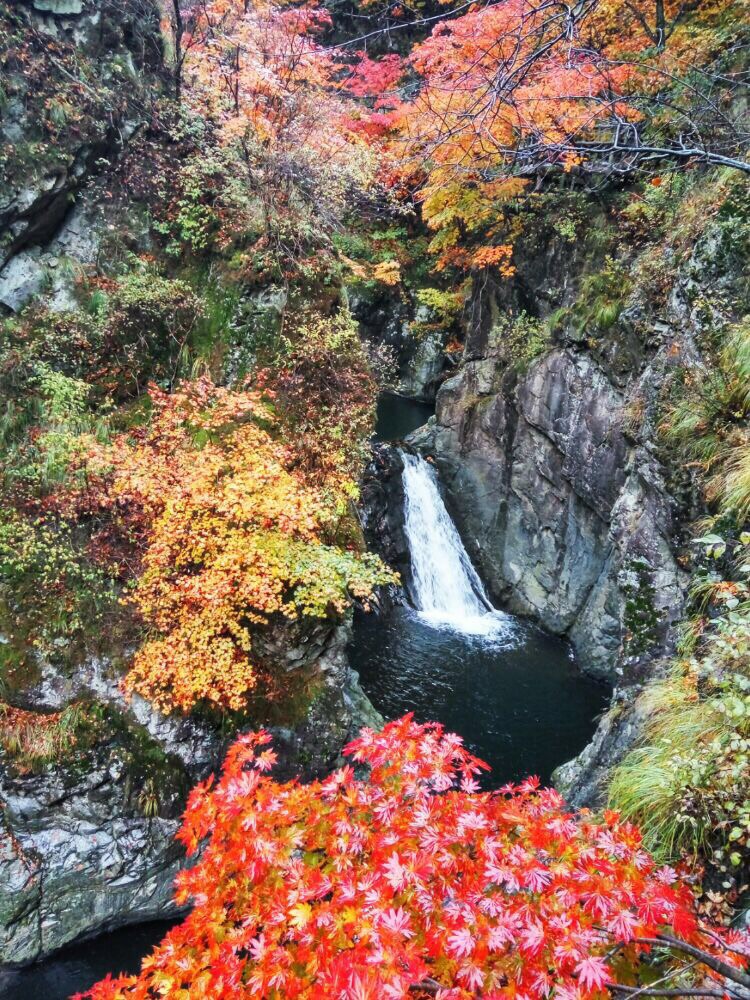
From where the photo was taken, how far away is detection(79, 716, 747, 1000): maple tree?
8.59ft

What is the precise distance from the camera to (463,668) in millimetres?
12211

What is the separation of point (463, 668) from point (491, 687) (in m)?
0.76

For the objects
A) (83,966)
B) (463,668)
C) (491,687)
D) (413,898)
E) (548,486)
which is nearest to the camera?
(413,898)

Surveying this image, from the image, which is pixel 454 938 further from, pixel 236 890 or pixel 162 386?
pixel 162 386

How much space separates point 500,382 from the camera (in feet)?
51.3

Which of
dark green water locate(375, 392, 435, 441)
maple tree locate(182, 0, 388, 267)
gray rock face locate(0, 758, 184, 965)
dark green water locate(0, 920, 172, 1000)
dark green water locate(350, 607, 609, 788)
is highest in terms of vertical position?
maple tree locate(182, 0, 388, 267)

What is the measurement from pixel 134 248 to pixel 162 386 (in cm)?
265

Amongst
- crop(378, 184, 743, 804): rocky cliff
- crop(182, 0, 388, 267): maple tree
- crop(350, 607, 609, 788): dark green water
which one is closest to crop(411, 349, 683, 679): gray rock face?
crop(378, 184, 743, 804): rocky cliff

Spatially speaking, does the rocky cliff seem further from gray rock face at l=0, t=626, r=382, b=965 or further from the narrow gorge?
gray rock face at l=0, t=626, r=382, b=965

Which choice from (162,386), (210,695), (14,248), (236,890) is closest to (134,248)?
(14,248)

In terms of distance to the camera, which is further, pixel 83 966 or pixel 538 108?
pixel 538 108

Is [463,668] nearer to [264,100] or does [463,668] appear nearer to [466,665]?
[466,665]

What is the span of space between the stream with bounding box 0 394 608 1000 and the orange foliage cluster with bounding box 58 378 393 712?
3230 millimetres

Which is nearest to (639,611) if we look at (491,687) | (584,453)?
(491,687)
